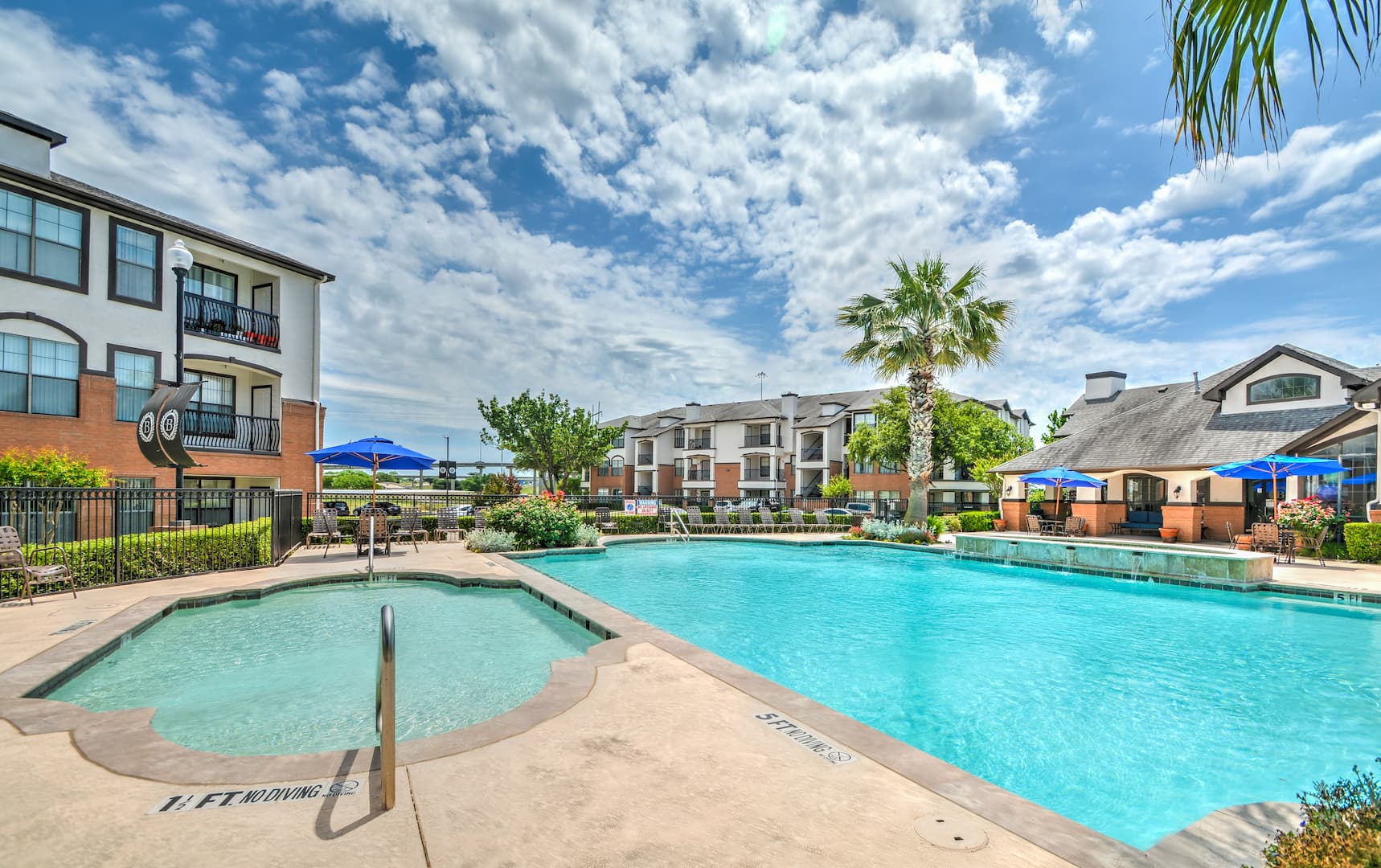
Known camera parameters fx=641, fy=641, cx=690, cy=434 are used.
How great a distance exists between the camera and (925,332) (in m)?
22.2

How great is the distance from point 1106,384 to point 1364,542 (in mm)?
21071

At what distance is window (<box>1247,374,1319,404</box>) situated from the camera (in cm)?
2158

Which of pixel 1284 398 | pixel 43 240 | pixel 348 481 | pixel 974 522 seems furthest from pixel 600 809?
pixel 348 481

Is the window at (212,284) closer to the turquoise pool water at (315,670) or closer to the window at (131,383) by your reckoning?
the window at (131,383)

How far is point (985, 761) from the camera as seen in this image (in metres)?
4.87

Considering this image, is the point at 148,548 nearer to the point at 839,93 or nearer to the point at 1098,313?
the point at 839,93

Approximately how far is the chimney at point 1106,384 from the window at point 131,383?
40.1m

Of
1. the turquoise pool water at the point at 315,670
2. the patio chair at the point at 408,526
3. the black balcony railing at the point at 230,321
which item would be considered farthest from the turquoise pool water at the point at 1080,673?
the black balcony railing at the point at 230,321

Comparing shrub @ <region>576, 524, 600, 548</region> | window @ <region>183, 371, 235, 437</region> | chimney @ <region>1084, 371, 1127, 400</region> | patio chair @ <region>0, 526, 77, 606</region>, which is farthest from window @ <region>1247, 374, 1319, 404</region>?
window @ <region>183, 371, 235, 437</region>

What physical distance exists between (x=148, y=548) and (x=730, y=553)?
44.0ft

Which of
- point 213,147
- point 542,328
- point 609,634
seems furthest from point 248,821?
point 542,328

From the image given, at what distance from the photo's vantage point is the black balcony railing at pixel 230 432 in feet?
57.1

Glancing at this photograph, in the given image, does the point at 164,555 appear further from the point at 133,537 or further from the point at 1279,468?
the point at 1279,468

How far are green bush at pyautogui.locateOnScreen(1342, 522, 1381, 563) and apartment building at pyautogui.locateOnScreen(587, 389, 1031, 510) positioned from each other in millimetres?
24299
